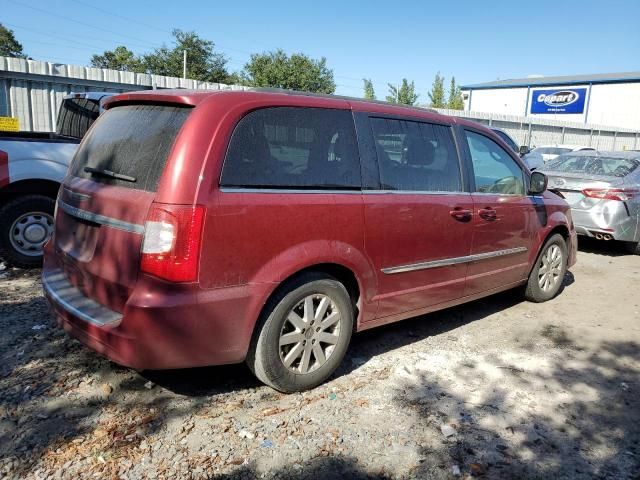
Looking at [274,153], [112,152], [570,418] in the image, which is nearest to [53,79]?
[112,152]

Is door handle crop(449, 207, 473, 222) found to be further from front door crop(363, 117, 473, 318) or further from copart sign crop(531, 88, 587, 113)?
copart sign crop(531, 88, 587, 113)

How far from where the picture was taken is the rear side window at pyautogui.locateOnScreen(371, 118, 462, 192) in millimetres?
3611

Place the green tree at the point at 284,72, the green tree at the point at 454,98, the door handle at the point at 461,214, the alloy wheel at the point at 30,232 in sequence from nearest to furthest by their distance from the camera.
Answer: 1. the door handle at the point at 461,214
2. the alloy wheel at the point at 30,232
3. the green tree at the point at 284,72
4. the green tree at the point at 454,98

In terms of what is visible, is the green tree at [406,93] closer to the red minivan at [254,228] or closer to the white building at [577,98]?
the white building at [577,98]

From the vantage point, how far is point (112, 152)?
125 inches

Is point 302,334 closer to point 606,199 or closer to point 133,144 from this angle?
point 133,144

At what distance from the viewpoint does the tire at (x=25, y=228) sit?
5.39m

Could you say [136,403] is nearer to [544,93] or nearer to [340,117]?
[340,117]

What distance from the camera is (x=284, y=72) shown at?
42156mm

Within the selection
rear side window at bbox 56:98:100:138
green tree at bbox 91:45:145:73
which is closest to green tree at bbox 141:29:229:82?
green tree at bbox 91:45:145:73

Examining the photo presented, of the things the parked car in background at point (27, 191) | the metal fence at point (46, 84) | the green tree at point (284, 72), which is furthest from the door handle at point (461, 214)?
the green tree at point (284, 72)

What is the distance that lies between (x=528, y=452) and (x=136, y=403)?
226 centimetres

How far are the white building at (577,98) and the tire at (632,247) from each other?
140ft

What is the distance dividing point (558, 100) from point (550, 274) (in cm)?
5262
